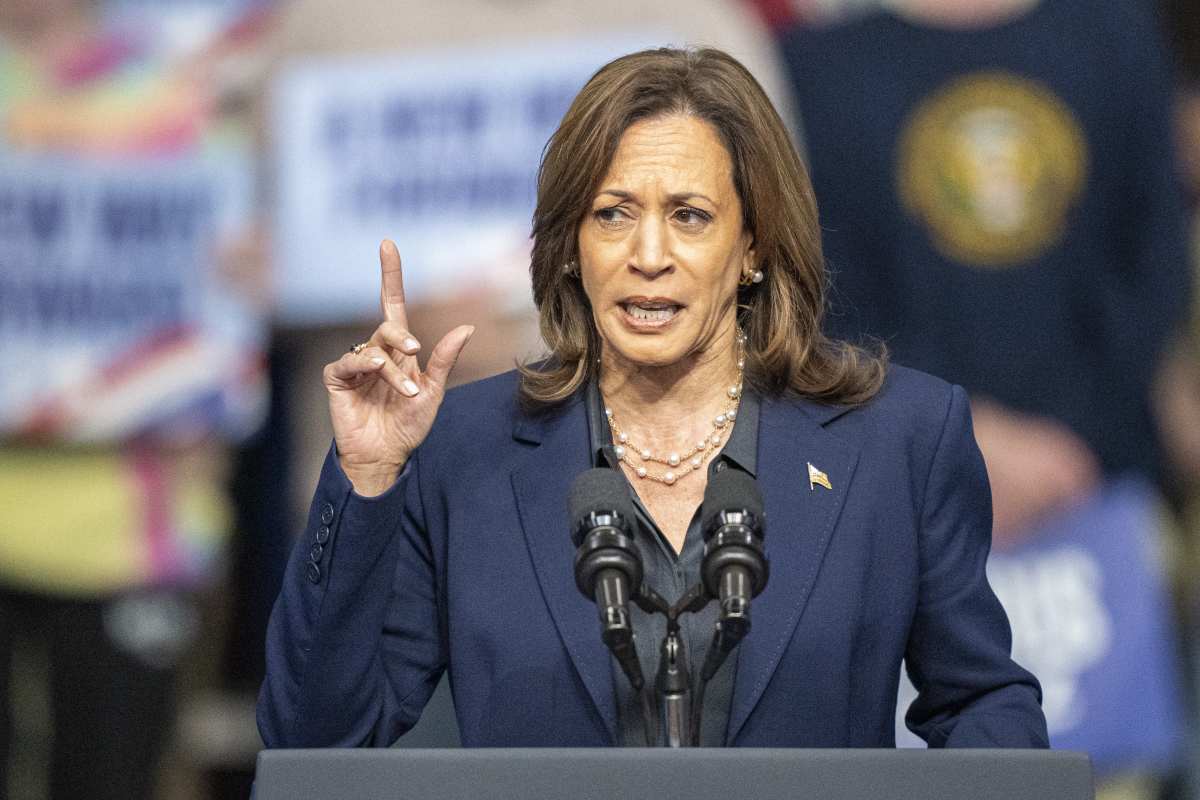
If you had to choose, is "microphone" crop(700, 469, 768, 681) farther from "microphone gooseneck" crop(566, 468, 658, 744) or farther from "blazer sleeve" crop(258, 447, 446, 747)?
"blazer sleeve" crop(258, 447, 446, 747)

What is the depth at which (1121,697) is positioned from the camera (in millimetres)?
4723

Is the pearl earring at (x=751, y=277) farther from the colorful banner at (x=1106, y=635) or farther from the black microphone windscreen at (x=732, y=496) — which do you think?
the colorful banner at (x=1106, y=635)

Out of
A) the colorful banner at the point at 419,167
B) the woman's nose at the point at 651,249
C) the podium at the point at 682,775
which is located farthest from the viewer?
the colorful banner at the point at 419,167

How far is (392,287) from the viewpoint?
2293 millimetres

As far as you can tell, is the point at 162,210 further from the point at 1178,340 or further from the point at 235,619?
the point at 1178,340

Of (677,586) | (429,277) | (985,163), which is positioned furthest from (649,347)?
(985,163)

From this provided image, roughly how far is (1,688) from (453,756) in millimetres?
3355

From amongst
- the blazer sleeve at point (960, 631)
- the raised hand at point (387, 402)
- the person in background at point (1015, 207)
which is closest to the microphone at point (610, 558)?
the raised hand at point (387, 402)

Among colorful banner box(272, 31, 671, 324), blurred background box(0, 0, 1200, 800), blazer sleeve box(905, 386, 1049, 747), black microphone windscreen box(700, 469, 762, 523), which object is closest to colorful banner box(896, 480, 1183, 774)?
blurred background box(0, 0, 1200, 800)

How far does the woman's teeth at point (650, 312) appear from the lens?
2422mm

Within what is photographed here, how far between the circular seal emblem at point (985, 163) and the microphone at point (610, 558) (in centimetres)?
290

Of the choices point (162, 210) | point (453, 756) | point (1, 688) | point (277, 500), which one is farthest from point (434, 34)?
point (453, 756)

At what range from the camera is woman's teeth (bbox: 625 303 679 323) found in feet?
7.95

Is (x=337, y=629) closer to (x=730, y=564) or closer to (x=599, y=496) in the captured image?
(x=599, y=496)
